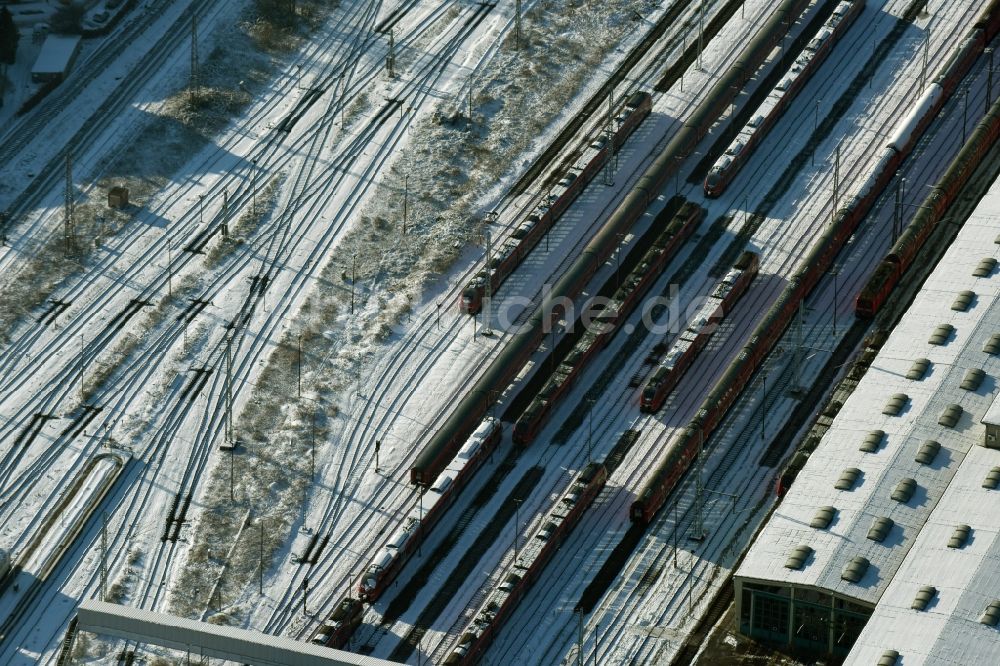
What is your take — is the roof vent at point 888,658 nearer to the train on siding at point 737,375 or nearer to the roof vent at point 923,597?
the roof vent at point 923,597

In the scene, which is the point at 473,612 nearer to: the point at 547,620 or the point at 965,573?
the point at 547,620

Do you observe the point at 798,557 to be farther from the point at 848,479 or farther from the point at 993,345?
the point at 993,345

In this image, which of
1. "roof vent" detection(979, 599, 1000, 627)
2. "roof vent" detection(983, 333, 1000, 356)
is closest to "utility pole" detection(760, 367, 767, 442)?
"roof vent" detection(983, 333, 1000, 356)

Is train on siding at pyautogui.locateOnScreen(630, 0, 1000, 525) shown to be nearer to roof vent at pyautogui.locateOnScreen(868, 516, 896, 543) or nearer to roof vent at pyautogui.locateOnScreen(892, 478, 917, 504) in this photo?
roof vent at pyautogui.locateOnScreen(892, 478, 917, 504)

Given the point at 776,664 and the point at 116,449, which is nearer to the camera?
the point at 776,664

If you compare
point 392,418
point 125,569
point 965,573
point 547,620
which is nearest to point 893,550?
point 965,573

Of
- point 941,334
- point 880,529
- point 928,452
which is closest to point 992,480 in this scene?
point 928,452
